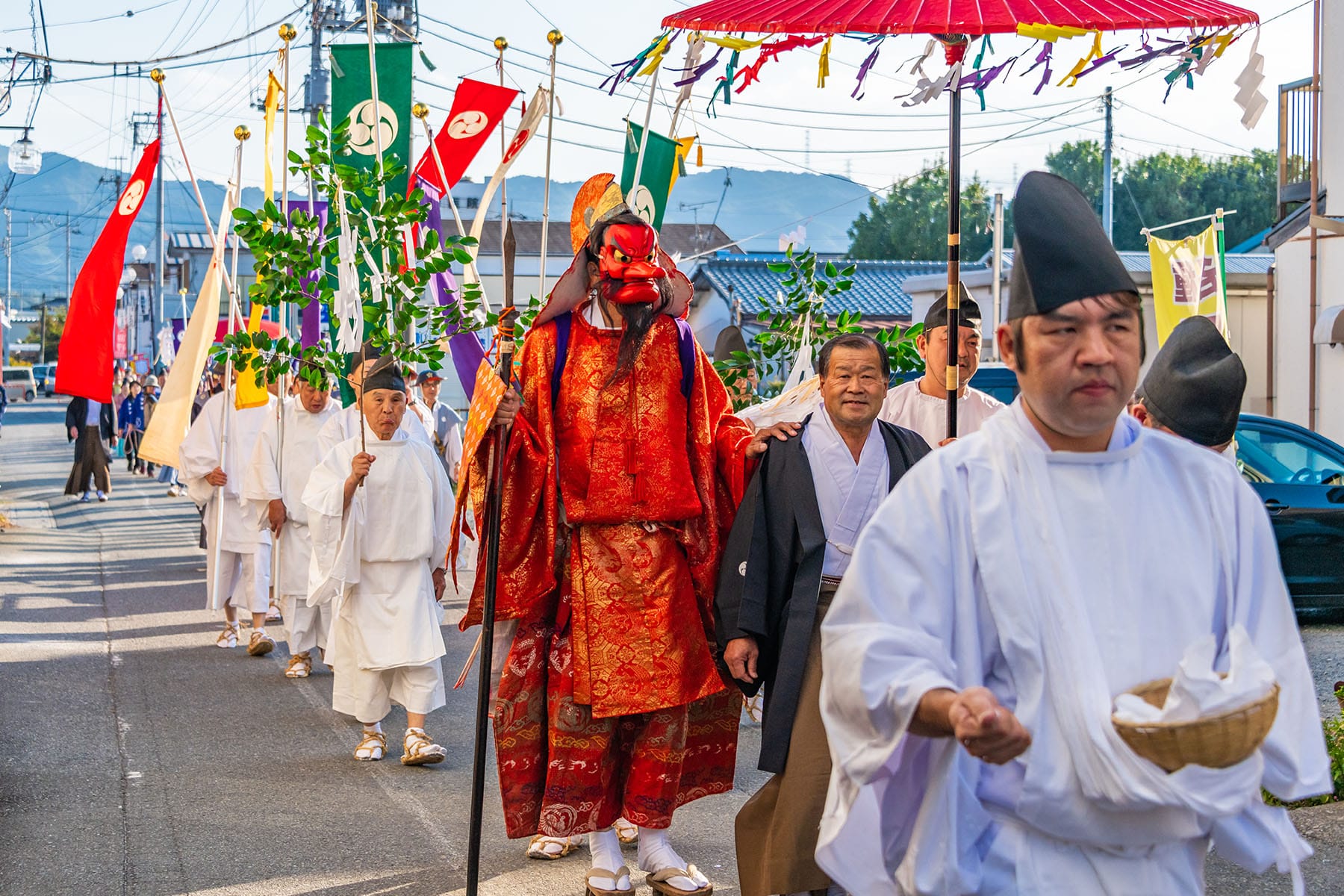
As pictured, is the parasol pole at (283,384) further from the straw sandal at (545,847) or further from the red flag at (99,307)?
the straw sandal at (545,847)

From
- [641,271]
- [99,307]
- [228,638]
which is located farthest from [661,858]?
[99,307]

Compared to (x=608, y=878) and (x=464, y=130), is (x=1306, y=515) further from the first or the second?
(x=608, y=878)

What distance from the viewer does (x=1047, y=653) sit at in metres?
2.34

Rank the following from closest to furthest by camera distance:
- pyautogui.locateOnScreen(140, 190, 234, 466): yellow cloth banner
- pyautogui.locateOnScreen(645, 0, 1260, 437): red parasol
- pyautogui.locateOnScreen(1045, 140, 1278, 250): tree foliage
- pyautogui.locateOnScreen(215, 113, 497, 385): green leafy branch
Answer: pyautogui.locateOnScreen(645, 0, 1260, 437): red parasol
pyautogui.locateOnScreen(215, 113, 497, 385): green leafy branch
pyautogui.locateOnScreen(140, 190, 234, 466): yellow cloth banner
pyautogui.locateOnScreen(1045, 140, 1278, 250): tree foliage

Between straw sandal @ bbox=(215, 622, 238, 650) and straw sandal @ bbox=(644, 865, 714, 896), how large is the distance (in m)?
5.97

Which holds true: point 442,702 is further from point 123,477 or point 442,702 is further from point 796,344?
point 123,477

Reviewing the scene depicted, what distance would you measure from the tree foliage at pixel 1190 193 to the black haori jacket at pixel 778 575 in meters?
46.8

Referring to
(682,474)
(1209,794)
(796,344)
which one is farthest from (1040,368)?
(796,344)

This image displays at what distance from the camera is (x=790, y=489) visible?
4.57 metres

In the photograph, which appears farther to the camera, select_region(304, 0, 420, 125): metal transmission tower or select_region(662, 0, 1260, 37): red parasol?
select_region(304, 0, 420, 125): metal transmission tower

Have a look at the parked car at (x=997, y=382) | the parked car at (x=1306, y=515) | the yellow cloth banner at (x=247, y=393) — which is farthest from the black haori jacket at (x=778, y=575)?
the parked car at (x=1306, y=515)

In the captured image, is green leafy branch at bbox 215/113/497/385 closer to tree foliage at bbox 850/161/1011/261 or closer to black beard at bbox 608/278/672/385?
black beard at bbox 608/278/672/385

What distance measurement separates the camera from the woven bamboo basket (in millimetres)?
2191

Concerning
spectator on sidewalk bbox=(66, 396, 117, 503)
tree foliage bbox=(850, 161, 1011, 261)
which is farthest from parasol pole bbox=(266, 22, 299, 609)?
tree foliage bbox=(850, 161, 1011, 261)
